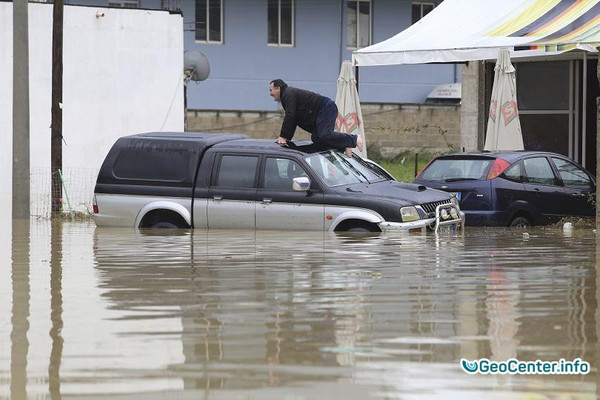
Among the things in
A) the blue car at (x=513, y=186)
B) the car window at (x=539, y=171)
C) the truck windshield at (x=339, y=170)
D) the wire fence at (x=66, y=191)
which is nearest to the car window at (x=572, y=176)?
the blue car at (x=513, y=186)

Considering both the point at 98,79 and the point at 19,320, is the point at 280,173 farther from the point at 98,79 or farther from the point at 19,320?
the point at 98,79

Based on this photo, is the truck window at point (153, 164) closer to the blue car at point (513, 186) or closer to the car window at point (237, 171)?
the car window at point (237, 171)

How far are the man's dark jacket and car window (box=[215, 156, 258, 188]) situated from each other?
43.2 inches

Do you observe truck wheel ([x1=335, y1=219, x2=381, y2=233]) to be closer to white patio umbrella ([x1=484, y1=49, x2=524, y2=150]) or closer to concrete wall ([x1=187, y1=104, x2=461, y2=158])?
white patio umbrella ([x1=484, y1=49, x2=524, y2=150])

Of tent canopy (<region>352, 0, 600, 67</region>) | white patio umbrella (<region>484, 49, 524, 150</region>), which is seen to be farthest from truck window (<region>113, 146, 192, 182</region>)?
white patio umbrella (<region>484, 49, 524, 150</region>)

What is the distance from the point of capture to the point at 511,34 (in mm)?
20344

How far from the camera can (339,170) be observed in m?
15.5

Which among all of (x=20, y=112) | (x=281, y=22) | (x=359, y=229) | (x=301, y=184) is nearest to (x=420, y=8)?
(x=281, y=22)

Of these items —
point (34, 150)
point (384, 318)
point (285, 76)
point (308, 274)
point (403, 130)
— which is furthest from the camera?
point (285, 76)

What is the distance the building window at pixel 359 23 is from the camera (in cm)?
4503

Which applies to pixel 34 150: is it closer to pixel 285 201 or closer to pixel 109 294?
pixel 285 201

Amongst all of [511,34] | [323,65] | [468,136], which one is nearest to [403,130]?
[323,65]

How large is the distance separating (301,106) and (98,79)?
9.55m

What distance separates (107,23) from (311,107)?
9.76 m
